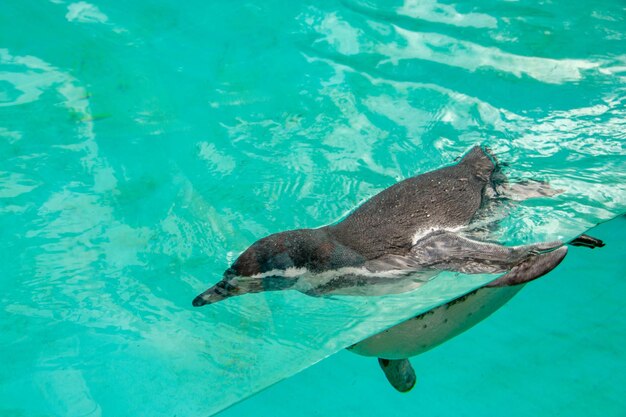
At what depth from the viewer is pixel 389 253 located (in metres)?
4.05

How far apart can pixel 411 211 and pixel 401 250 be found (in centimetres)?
37

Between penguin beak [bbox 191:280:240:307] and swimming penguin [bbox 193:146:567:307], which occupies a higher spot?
swimming penguin [bbox 193:146:567:307]

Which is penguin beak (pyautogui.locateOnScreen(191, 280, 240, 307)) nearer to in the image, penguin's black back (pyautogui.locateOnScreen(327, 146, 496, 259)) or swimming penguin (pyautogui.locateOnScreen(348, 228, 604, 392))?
penguin's black back (pyautogui.locateOnScreen(327, 146, 496, 259))

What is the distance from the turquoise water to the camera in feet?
13.8

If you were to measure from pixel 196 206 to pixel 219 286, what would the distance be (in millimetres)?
1154

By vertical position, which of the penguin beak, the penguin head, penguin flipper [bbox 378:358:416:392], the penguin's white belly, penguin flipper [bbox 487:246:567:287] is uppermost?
penguin flipper [bbox 487:246:567:287]

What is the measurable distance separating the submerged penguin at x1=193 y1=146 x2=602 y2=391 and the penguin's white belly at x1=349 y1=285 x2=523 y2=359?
10cm

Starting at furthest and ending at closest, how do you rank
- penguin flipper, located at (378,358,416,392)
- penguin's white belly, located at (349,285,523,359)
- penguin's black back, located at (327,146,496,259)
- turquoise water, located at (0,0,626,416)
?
penguin flipper, located at (378,358,416,392) → penguin's white belly, located at (349,285,523,359) → turquoise water, located at (0,0,626,416) → penguin's black back, located at (327,146,496,259)

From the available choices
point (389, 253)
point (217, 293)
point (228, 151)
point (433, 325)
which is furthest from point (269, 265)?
point (433, 325)

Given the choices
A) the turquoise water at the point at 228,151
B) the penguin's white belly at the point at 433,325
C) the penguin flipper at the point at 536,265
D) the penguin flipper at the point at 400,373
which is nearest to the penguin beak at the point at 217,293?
the turquoise water at the point at 228,151

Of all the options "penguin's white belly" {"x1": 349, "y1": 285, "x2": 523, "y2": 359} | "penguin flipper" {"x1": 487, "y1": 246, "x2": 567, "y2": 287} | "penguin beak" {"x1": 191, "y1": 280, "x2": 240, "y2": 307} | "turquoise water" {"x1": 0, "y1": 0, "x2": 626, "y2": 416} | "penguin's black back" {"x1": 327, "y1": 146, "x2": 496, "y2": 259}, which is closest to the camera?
"penguin beak" {"x1": 191, "y1": 280, "x2": 240, "y2": 307}

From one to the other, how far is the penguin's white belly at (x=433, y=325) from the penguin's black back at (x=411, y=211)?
877mm

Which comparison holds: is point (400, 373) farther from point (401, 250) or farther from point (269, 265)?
point (269, 265)

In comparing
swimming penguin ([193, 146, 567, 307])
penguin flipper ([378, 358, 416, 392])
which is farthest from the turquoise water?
penguin flipper ([378, 358, 416, 392])
